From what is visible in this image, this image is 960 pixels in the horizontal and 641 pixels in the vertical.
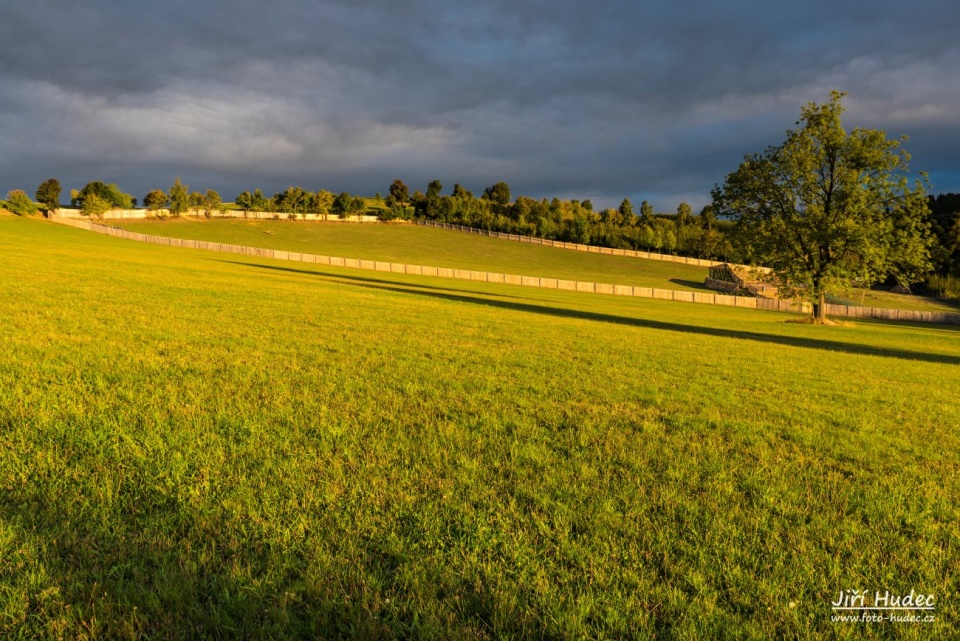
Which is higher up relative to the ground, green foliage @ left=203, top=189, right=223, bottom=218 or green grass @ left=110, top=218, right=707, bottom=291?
green foliage @ left=203, top=189, right=223, bottom=218

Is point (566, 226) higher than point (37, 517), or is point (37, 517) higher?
point (566, 226)

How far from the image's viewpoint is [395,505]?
4.39 m

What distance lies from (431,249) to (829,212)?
248 feet

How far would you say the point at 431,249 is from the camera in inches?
3986

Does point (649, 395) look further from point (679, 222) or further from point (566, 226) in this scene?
point (679, 222)

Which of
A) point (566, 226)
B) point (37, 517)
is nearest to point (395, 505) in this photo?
point (37, 517)

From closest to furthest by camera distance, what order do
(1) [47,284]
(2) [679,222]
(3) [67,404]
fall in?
(3) [67,404]
(1) [47,284]
(2) [679,222]

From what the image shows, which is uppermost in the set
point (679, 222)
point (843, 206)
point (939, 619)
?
point (679, 222)

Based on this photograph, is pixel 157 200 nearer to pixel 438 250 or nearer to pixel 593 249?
pixel 438 250

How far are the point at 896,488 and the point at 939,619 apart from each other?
2574mm

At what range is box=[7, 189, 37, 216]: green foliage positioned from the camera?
293ft

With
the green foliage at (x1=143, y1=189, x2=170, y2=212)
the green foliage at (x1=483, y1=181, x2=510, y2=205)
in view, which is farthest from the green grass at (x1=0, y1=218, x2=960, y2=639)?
the green foliage at (x1=483, y1=181, x2=510, y2=205)

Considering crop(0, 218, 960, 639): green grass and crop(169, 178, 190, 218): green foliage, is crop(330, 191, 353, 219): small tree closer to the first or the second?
crop(169, 178, 190, 218): green foliage

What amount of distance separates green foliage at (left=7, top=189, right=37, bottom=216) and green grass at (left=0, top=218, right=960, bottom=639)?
112 m
